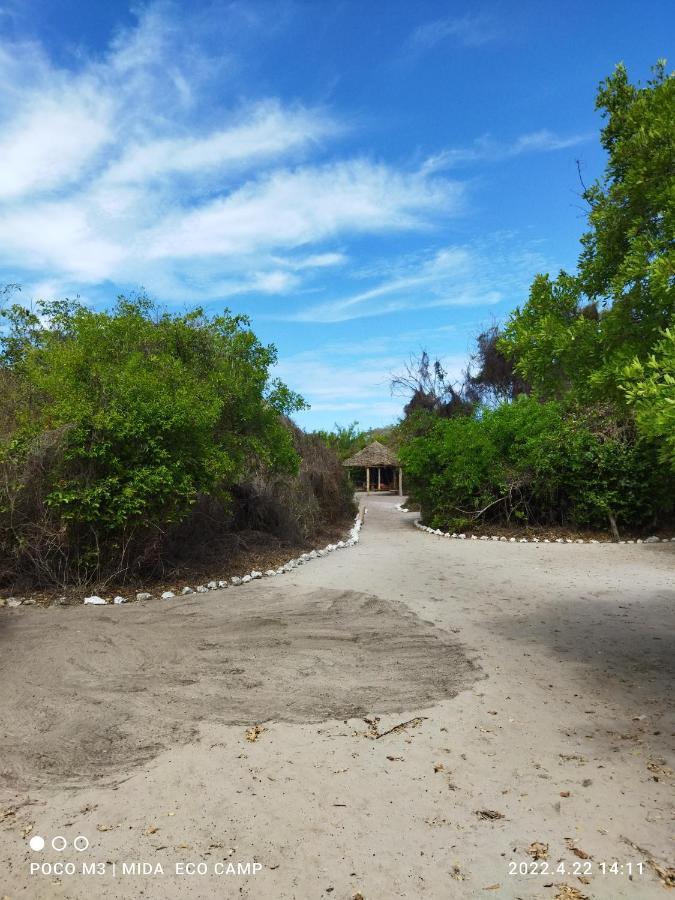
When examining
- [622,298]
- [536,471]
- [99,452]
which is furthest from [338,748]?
[536,471]

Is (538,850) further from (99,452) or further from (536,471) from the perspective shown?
(536,471)

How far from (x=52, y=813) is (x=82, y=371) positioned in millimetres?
6350

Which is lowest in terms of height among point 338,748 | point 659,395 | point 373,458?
point 338,748

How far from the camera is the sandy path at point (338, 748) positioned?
2.44 metres

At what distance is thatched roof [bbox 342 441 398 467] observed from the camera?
36469 mm

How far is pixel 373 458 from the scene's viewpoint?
1455 inches

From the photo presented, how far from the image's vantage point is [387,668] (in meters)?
4.77

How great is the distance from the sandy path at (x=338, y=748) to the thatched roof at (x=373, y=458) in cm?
2965

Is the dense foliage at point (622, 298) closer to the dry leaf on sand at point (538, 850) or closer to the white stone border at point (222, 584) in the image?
the dry leaf on sand at point (538, 850)

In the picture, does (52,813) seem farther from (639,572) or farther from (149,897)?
(639,572)

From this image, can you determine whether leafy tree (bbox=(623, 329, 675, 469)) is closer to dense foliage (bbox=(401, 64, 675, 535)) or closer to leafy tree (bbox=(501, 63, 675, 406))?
dense foliage (bbox=(401, 64, 675, 535))

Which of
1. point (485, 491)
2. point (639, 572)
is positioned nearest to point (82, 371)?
point (639, 572)

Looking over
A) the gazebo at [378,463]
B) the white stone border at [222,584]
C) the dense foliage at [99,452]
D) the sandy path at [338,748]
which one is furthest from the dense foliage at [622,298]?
the gazebo at [378,463]

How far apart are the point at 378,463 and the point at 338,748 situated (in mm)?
33199
